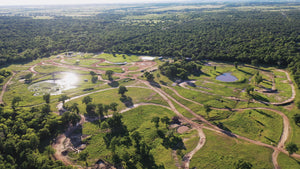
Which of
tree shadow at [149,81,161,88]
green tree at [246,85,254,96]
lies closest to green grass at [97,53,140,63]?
tree shadow at [149,81,161,88]

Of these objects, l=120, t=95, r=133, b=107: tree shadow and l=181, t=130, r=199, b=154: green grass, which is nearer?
l=181, t=130, r=199, b=154: green grass

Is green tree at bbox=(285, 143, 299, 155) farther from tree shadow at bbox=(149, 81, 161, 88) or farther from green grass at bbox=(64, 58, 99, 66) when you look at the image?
green grass at bbox=(64, 58, 99, 66)

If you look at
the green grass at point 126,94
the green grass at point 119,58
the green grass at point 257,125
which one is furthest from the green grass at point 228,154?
the green grass at point 119,58

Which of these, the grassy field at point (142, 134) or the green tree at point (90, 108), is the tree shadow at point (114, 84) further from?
the grassy field at point (142, 134)

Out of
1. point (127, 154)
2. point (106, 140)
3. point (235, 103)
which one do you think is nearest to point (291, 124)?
point (235, 103)

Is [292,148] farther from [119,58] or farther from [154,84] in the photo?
[119,58]

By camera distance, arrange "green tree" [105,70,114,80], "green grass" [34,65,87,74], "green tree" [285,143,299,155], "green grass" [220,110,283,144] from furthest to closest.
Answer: "green grass" [34,65,87,74], "green tree" [105,70,114,80], "green grass" [220,110,283,144], "green tree" [285,143,299,155]

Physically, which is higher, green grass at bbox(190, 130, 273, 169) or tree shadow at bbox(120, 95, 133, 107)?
tree shadow at bbox(120, 95, 133, 107)

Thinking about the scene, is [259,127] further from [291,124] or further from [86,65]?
[86,65]
